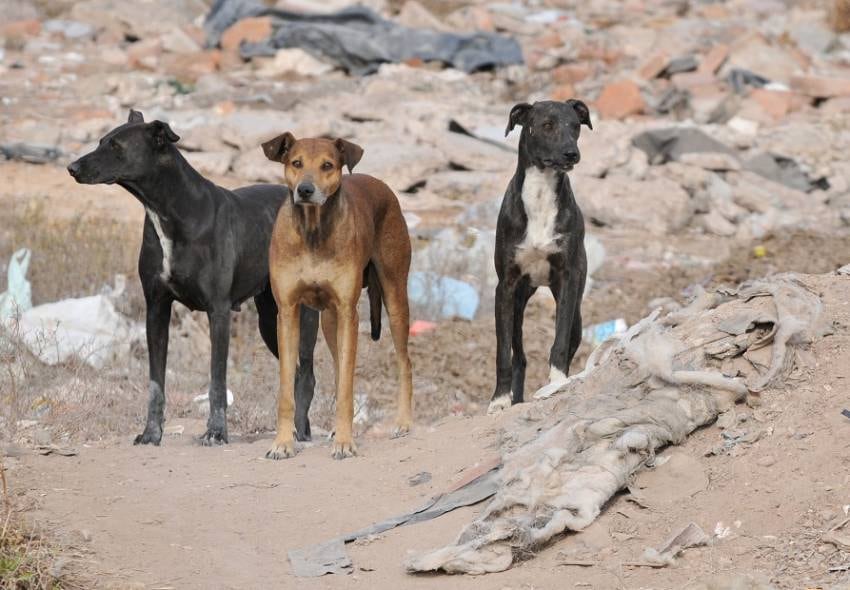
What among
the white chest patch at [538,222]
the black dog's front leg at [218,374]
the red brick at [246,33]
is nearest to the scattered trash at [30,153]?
the red brick at [246,33]

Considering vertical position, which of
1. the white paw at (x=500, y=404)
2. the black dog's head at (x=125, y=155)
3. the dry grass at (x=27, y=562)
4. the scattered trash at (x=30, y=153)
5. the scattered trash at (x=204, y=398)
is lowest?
the scattered trash at (x=30, y=153)

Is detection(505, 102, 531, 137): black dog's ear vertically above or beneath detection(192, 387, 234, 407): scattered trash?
above

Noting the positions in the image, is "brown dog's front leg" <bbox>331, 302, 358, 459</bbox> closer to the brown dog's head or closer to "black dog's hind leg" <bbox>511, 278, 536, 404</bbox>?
the brown dog's head

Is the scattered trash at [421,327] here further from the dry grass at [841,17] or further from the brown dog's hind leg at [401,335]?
the dry grass at [841,17]

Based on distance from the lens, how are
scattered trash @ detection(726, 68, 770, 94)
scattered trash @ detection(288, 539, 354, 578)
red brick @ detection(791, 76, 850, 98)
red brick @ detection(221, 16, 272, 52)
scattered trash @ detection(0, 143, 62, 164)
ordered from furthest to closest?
red brick @ detection(221, 16, 272, 52)
scattered trash @ detection(726, 68, 770, 94)
red brick @ detection(791, 76, 850, 98)
scattered trash @ detection(0, 143, 62, 164)
scattered trash @ detection(288, 539, 354, 578)

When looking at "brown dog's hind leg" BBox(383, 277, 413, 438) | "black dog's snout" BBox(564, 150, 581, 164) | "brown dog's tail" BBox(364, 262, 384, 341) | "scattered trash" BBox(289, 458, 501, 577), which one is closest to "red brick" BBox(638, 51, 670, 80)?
"brown dog's tail" BBox(364, 262, 384, 341)

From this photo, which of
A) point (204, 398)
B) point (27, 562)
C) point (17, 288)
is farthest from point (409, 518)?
point (17, 288)

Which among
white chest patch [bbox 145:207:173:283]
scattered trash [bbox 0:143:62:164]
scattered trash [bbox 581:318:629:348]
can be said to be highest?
white chest patch [bbox 145:207:173:283]

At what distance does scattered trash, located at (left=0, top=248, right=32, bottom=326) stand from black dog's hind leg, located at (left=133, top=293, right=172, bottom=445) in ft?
9.60

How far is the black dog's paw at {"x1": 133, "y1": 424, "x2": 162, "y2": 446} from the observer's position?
8.01m

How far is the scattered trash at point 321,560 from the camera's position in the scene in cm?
574

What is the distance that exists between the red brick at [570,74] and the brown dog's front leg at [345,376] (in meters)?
19.0

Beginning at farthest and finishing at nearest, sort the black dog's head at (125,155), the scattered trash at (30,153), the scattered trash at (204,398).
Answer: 1. the scattered trash at (30,153)
2. the scattered trash at (204,398)
3. the black dog's head at (125,155)

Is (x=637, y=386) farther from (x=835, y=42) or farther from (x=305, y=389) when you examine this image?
(x=835, y=42)
